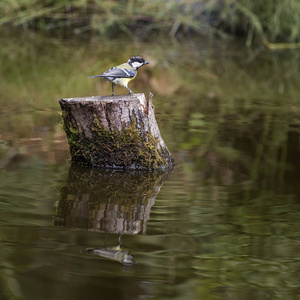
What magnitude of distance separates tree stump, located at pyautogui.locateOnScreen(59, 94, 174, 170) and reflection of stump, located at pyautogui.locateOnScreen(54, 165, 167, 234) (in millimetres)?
100

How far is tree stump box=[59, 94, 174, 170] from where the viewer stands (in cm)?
382

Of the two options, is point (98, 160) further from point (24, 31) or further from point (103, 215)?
point (24, 31)

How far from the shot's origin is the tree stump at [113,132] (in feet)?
12.5

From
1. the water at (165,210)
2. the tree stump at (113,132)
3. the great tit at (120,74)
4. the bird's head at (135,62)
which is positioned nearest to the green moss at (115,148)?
the tree stump at (113,132)

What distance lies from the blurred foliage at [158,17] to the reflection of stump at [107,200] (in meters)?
8.12

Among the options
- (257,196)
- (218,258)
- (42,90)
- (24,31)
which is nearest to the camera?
(218,258)

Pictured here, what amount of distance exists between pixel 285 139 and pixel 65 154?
1.78 m

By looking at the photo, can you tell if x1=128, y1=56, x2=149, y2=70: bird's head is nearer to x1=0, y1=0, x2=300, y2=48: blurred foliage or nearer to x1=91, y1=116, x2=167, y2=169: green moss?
x1=91, y1=116, x2=167, y2=169: green moss

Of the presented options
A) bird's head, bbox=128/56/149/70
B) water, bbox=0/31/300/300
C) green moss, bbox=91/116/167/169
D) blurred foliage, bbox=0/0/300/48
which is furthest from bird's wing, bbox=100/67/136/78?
blurred foliage, bbox=0/0/300/48

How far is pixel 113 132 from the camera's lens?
12.7 ft

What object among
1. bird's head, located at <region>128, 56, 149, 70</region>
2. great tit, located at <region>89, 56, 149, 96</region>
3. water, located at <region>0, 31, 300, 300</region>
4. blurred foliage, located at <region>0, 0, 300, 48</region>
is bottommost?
water, located at <region>0, 31, 300, 300</region>

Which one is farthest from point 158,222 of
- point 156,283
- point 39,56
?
point 39,56

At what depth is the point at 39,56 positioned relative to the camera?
9172mm

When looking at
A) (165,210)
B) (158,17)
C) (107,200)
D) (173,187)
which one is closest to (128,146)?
(173,187)
